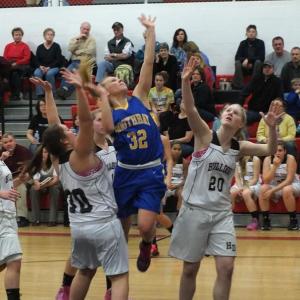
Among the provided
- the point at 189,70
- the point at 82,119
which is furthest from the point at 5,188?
the point at 189,70

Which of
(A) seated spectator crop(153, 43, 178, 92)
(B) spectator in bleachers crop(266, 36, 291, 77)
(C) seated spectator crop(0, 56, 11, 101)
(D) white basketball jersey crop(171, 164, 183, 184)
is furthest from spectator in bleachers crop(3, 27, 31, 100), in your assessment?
(B) spectator in bleachers crop(266, 36, 291, 77)

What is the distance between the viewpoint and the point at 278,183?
43.7ft

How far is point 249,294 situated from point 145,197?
1.91m

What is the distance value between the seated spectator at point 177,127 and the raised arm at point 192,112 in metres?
7.02

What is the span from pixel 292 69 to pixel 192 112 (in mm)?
9233

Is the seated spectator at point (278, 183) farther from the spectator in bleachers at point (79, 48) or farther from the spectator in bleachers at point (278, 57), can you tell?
the spectator in bleachers at point (79, 48)

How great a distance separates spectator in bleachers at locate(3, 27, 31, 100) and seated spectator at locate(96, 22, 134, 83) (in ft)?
5.13

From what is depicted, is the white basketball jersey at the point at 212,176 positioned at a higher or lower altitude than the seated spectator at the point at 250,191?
higher

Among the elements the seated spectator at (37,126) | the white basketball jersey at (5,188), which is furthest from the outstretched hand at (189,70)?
the seated spectator at (37,126)

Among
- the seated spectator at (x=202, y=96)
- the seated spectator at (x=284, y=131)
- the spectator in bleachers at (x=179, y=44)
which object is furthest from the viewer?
the spectator in bleachers at (x=179, y=44)

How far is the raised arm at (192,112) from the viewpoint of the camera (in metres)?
6.59

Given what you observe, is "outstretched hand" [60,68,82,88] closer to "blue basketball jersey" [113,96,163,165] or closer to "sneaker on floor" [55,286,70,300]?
"blue basketball jersey" [113,96,163,165]

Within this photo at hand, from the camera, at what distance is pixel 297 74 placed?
50.7ft

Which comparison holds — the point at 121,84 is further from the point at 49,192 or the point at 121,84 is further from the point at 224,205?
the point at 49,192
